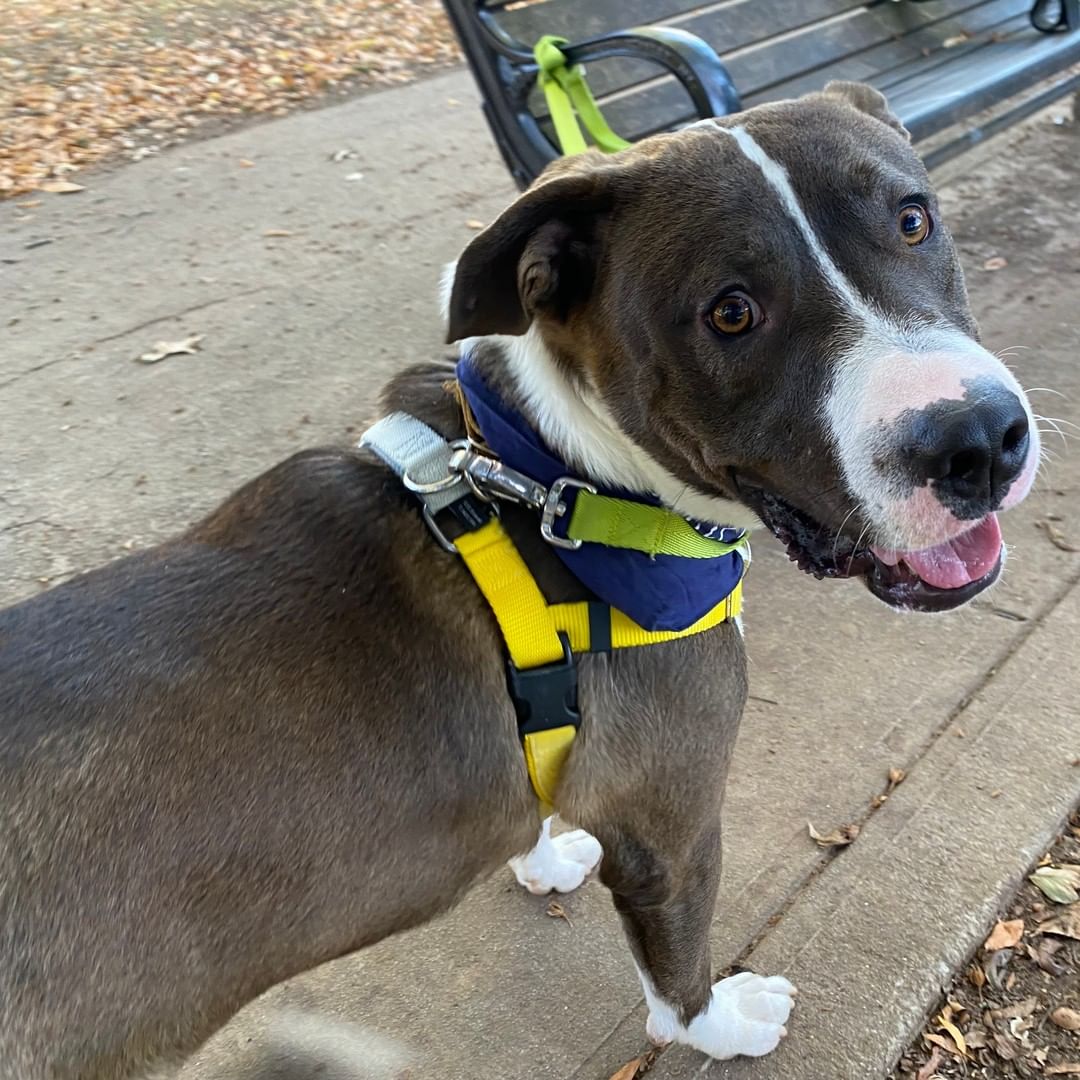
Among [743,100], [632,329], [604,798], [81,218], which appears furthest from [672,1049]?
[81,218]

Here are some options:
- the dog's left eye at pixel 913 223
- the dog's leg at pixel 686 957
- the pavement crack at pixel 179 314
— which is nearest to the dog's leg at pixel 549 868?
the dog's leg at pixel 686 957

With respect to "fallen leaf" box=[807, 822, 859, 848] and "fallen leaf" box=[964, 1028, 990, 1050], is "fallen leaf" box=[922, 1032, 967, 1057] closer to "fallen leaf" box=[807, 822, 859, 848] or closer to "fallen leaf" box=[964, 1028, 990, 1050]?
"fallen leaf" box=[964, 1028, 990, 1050]

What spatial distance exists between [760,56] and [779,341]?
3636mm

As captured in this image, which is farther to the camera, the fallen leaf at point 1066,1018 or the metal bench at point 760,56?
the metal bench at point 760,56

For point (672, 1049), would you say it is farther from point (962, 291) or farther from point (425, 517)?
point (962, 291)

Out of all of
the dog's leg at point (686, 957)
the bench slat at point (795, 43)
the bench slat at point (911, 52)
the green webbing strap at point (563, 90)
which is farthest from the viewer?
the bench slat at point (911, 52)

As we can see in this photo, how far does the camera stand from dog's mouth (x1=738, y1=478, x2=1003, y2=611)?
1889 mm

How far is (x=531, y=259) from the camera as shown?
1925 millimetres

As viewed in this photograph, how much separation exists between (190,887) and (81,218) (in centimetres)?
544

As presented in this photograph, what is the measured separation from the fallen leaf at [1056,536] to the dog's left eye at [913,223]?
6.88 feet

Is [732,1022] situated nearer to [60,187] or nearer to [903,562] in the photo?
[903,562]

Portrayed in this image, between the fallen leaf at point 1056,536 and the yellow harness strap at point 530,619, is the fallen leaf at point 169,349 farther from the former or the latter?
the fallen leaf at point 1056,536

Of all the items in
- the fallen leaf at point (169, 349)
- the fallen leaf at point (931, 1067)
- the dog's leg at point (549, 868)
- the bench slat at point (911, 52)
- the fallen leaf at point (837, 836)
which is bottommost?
the fallen leaf at point (931, 1067)

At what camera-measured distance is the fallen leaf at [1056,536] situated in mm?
3623
